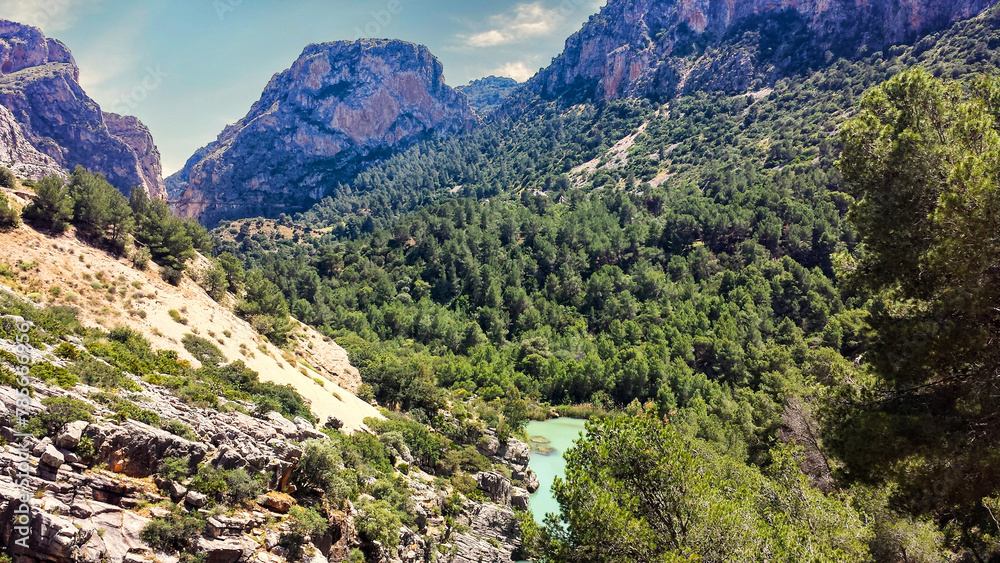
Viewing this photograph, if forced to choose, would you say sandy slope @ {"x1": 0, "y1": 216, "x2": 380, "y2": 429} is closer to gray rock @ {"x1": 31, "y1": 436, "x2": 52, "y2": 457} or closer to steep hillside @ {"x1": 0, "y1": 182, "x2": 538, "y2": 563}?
steep hillside @ {"x1": 0, "y1": 182, "x2": 538, "y2": 563}

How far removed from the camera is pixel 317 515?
54.5ft

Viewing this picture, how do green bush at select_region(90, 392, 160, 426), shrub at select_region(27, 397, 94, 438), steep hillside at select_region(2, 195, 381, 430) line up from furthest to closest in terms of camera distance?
steep hillside at select_region(2, 195, 381, 430), green bush at select_region(90, 392, 160, 426), shrub at select_region(27, 397, 94, 438)

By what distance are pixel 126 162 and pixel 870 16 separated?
263194 millimetres

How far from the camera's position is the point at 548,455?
5028 centimetres

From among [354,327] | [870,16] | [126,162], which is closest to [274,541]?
[354,327]

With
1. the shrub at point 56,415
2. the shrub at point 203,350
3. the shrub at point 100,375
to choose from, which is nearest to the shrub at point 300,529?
the shrub at point 56,415

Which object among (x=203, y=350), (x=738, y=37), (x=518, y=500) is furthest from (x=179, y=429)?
(x=738, y=37)

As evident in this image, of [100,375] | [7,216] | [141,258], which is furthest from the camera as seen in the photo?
[141,258]

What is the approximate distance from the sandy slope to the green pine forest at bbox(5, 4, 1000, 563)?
2551mm

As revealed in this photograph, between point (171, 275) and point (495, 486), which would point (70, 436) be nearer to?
point (171, 275)

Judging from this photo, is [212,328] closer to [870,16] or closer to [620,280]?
[620,280]

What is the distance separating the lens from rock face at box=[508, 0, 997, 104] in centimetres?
13088

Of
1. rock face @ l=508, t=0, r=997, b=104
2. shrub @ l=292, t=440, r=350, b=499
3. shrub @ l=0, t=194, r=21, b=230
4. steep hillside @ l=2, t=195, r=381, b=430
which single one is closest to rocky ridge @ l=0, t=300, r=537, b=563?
shrub @ l=292, t=440, r=350, b=499

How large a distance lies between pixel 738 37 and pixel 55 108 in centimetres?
23854
